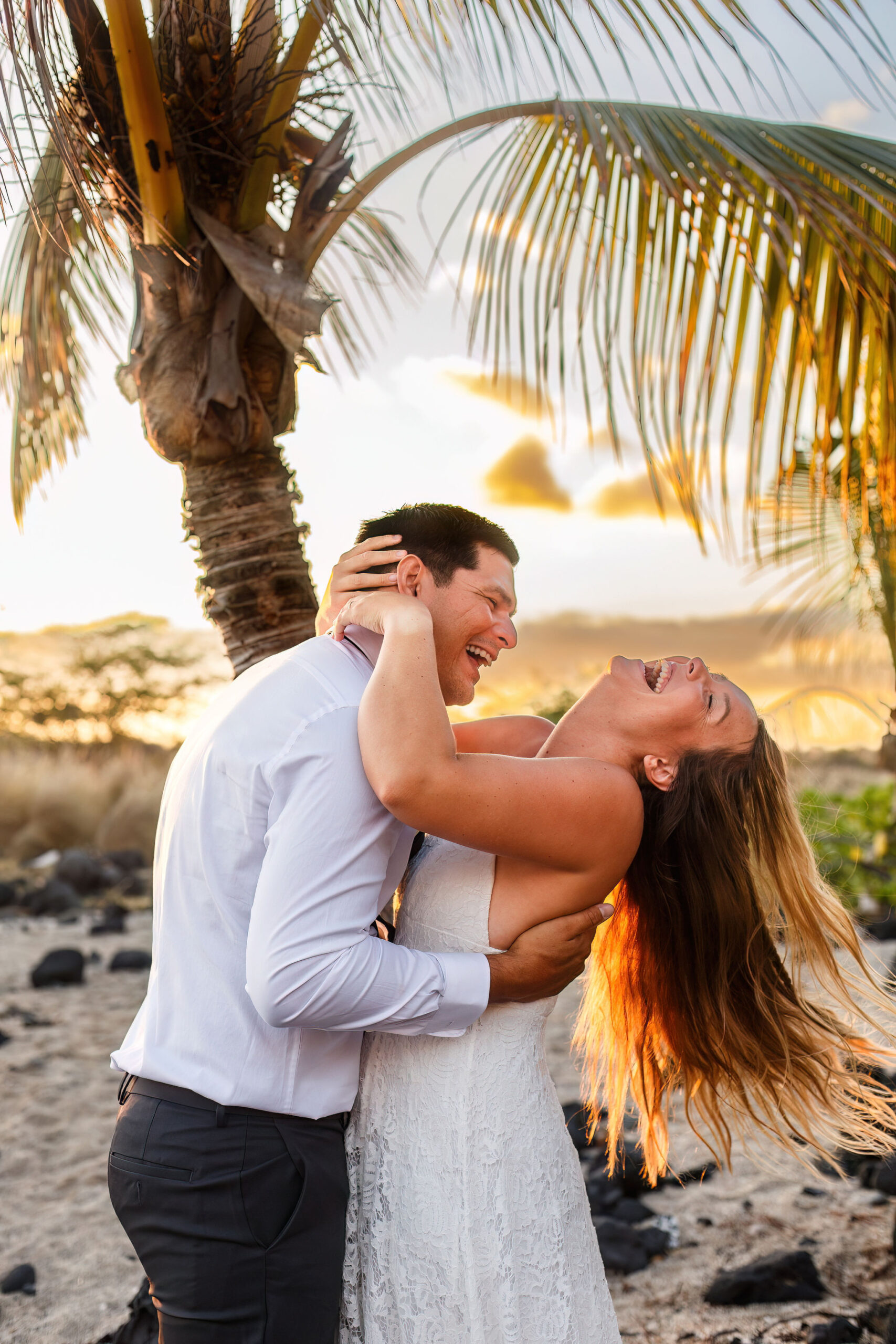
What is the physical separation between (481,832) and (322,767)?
33 centimetres

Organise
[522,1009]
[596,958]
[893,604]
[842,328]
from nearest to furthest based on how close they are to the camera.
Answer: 1. [522,1009]
2. [596,958]
3. [842,328]
4. [893,604]

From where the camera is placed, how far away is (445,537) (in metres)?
2.04

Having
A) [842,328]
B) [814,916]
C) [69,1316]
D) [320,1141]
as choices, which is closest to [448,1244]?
[320,1141]

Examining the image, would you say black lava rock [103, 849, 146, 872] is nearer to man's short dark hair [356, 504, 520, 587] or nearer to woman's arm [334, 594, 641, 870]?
man's short dark hair [356, 504, 520, 587]

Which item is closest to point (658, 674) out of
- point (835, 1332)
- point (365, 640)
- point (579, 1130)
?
point (365, 640)

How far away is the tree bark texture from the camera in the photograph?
3.03 m

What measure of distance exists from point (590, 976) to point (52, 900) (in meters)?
10.2

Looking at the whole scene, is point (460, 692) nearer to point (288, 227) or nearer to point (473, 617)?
point (473, 617)

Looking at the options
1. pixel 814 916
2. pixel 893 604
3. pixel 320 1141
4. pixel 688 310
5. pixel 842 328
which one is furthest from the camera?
pixel 893 604

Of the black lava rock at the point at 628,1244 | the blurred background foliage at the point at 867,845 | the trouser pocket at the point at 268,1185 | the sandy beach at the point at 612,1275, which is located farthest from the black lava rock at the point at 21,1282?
the blurred background foliage at the point at 867,845

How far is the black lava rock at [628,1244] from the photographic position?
3.69 meters

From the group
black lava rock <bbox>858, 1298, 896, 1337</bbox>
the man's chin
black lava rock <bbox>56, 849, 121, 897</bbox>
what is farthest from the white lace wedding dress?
black lava rock <bbox>56, 849, 121, 897</bbox>

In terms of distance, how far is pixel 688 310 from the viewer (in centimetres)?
342

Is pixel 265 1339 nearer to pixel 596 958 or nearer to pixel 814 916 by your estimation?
pixel 596 958
